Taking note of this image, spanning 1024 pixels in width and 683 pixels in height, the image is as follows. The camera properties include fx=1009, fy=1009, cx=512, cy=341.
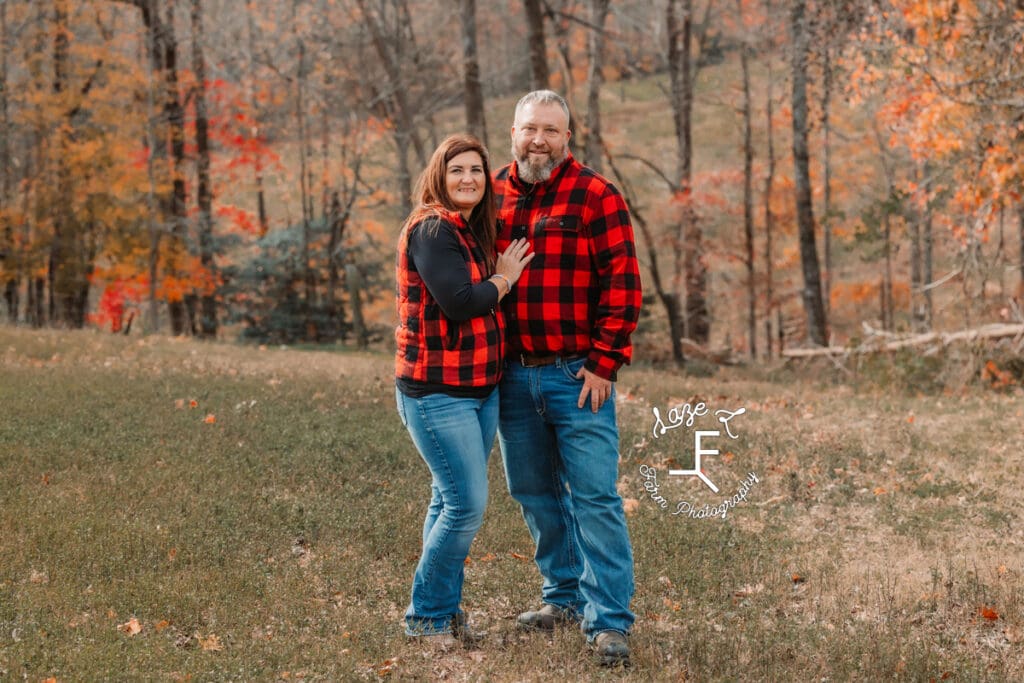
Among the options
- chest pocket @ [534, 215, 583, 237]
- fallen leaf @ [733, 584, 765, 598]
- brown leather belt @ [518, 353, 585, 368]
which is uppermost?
chest pocket @ [534, 215, 583, 237]

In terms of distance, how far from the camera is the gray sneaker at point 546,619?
5.34m

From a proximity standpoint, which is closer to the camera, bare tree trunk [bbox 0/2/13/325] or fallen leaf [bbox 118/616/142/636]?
fallen leaf [bbox 118/616/142/636]

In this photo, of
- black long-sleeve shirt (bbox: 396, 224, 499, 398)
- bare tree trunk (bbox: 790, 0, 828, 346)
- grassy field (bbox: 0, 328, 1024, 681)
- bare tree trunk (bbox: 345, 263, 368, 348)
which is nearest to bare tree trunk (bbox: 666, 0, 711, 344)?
bare tree trunk (bbox: 790, 0, 828, 346)

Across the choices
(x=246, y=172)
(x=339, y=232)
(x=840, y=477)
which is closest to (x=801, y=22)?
(x=840, y=477)

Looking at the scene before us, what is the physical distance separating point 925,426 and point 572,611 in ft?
22.1

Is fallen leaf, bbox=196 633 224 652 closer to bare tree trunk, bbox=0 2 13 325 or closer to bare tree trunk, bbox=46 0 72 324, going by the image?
bare tree trunk, bbox=0 2 13 325

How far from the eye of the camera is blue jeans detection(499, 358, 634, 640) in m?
4.89

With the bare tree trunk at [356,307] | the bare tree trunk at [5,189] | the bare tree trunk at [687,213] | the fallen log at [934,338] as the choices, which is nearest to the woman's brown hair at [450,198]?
the fallen log at [934,338]

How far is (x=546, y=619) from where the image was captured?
17.6ft

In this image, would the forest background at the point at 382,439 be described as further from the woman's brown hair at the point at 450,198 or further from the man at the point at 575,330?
the woman's brown hair at the point at 450,198

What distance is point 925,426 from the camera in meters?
10.8

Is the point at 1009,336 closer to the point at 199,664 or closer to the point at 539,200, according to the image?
the point at 539,200

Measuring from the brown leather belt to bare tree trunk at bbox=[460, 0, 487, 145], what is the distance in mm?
14640

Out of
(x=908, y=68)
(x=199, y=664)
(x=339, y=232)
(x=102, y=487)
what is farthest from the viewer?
(x=339, y=232)
